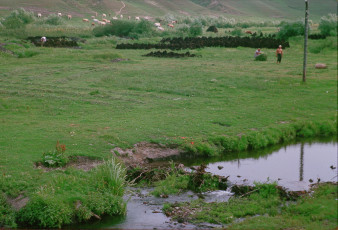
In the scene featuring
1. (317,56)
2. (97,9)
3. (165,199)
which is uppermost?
(97,9)

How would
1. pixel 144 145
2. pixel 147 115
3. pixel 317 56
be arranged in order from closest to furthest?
pixel 144 145 < pixel 147 115 < pixel 317 56

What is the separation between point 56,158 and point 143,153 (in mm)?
4002

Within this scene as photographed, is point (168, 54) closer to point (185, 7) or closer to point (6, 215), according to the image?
point (6, 215)

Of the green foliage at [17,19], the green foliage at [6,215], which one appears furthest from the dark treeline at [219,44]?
the green foliage at [6,215]

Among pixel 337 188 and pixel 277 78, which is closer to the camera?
pixel 337 188

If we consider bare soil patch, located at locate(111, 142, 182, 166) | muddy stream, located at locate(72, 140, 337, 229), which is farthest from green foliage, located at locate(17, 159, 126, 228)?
bare soil patch, located at locate(111, 142, 182, 166)

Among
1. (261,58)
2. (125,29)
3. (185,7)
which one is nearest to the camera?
(261,58)

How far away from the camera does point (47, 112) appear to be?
23.8 metres

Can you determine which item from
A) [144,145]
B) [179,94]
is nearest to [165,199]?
[144,145]

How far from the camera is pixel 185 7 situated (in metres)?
154

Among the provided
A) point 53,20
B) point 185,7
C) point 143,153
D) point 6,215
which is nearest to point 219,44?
point 53,20

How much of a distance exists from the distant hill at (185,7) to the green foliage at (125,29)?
47.9ft

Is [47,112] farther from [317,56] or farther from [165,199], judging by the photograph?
[317,56]

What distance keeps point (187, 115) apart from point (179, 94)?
5.76 meters
